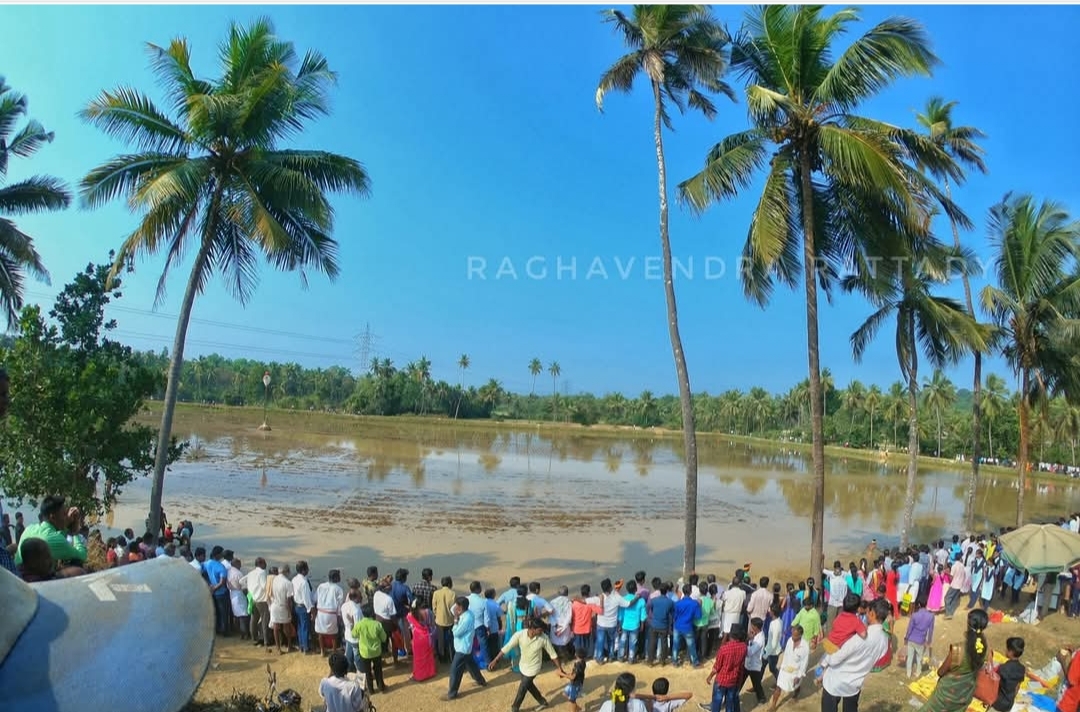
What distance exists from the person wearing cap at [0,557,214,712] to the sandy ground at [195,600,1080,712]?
23.3 feet

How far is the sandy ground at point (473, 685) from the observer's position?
817 cm

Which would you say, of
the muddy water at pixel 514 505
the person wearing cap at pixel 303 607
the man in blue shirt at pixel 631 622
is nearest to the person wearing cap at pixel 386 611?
the person wearing cap at pixel 303 607

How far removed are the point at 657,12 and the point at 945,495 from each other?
37704mm

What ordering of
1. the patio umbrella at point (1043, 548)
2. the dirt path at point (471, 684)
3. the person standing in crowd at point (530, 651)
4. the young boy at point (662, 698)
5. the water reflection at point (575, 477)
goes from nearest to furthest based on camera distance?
the young boy at point (662, 698) < the person standing in crowd at point (530, 651) < the dirt path at point (471, 684) < the patio umbrella at point (1043, 548) < the water reflection at point (575, 477)

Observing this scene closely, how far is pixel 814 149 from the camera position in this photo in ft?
40.1

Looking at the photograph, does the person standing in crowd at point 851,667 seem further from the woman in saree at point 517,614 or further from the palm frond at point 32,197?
the palm frond at point 32,197

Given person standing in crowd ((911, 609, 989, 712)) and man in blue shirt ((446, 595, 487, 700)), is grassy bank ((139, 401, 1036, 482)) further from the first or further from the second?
person standing in crowd ((911, 609, 989, 712))

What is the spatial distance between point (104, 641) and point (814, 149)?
1327 centimetres

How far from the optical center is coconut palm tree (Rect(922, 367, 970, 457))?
205ft

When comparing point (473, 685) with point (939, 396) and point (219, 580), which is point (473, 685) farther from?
point (939, 396)

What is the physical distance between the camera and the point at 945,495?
126ft

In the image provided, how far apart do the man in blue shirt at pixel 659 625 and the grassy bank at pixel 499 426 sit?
50896mm

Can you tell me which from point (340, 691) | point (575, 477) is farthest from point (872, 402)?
point (340, 691)

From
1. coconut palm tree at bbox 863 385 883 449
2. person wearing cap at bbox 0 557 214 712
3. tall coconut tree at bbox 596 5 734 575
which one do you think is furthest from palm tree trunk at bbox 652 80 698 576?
coconut palm tree at bbox 863 385 883 449
